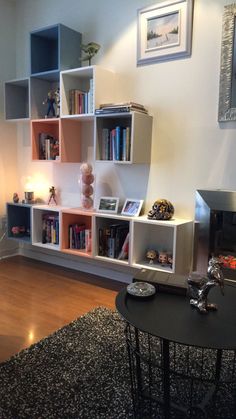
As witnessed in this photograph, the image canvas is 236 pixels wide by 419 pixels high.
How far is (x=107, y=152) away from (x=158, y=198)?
56cm

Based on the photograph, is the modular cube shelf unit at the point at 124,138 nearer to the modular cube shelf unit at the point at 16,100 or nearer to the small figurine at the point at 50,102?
the small figurine at the point at 50,102

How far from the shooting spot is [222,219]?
241 cm

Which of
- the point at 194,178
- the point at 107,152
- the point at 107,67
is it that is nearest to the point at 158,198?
the point at 194,178

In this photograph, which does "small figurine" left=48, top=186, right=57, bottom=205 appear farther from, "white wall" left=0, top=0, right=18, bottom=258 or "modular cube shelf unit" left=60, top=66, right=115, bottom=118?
"modular cube shelf unit" left=60, top=66, right=115, bottom=118

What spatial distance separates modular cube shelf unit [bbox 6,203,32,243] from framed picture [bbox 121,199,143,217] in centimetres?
115

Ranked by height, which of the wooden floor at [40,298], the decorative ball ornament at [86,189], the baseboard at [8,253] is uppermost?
the decorative ball ornament at [86,189]

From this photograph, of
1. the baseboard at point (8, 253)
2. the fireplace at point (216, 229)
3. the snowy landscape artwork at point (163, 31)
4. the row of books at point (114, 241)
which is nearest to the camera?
the fireplace at point (216, 229)

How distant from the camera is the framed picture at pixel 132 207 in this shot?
2.74 metres

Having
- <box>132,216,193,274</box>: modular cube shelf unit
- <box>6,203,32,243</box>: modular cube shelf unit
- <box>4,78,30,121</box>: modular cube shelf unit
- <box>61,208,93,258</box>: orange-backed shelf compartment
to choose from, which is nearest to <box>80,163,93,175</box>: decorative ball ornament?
<box>61,208,93,258</box>: orange-backed shelf compartment

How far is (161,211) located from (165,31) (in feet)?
4.49

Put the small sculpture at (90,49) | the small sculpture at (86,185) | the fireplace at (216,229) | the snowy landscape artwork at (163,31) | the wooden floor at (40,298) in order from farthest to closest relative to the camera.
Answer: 1. the small sculpture at (86,185)
2. the small sculpture at (90,49)
3. the snowy landscape artwork at (163,31)
4. the fireplace at (216,229)
5. the wooden floor at (40,298)

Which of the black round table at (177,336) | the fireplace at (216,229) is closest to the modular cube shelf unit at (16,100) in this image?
the fireplace at (216,229)

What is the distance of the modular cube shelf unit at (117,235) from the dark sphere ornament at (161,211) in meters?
0.07

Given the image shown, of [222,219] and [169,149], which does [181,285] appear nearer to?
[222,219]
